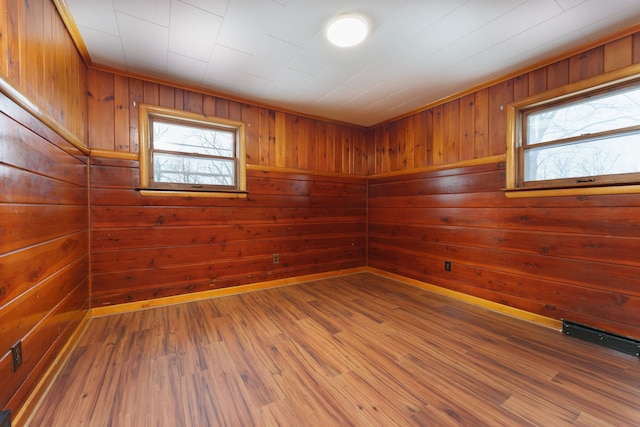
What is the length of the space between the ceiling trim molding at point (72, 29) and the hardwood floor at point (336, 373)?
2.30m

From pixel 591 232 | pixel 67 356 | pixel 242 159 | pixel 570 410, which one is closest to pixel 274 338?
pixel 67 356

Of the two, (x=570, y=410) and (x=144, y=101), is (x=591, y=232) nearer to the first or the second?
(x=570, y=410)

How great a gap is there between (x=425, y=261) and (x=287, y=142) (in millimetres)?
2391

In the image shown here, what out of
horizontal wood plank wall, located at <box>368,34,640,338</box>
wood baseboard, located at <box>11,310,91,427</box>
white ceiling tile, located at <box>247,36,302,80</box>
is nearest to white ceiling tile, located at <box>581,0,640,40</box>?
horizontal wood plank wall, located at <box>368,34,640,338</box>

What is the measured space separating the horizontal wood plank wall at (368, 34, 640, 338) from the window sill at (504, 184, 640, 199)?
0.14 feet

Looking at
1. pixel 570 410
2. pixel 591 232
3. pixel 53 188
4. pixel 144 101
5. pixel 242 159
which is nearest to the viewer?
pixel 570 410

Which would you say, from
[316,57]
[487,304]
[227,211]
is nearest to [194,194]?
[227,211]

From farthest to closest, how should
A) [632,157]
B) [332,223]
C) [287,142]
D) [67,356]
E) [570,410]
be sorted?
[332,223], [287,142], [632,157], [67,356], [570,410]

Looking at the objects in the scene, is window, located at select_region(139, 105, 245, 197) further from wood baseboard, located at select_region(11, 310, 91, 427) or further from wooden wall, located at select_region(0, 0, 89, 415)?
wood baseboard, located at select_region(11, 310, 91, 427)

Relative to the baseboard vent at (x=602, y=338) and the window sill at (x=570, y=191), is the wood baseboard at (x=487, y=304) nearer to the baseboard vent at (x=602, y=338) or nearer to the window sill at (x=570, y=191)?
the baseboard vent at (x=602, y=338)

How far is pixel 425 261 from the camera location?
10.7 ft

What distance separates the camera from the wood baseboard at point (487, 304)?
7.28 feet

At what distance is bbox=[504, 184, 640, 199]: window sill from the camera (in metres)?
1.85

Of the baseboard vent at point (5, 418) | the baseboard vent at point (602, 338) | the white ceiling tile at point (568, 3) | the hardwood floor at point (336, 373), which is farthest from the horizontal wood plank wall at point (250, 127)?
the baseboard vent at point (602, 338)
